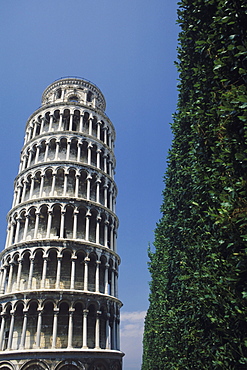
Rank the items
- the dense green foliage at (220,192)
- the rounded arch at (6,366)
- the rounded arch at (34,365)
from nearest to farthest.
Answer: the dense green foliage at (220,192) < the rounded arch at (34,365) < the rounded arch at (6,366)

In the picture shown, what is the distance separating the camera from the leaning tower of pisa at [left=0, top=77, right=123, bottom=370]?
22422 millimetres

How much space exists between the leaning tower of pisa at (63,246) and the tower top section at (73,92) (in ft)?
0.40

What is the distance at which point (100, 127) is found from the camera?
34.7 metres

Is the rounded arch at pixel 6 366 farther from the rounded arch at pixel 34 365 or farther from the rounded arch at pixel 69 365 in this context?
the rounded arch at pixel 69 365

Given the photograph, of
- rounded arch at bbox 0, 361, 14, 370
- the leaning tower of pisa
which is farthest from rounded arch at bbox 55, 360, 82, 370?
rounded arch at bbox 0, 361, 14, 370

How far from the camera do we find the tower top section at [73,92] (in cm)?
3559

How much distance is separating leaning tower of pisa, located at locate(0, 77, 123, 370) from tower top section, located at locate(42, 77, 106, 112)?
0.12 meters

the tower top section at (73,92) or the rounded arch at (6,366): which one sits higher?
the tower top section at (73,92)

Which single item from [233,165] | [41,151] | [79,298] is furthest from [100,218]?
[233,165]

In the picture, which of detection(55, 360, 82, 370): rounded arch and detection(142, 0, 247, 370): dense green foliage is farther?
detection(55, 360, 82, 370): rounded arch

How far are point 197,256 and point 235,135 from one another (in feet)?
13.0

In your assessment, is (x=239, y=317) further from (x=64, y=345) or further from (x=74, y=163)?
(x=74, y=163)

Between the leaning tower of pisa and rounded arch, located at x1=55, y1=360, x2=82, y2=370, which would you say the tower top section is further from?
rounded arch, located at x1=55, y1=360, x2=82, y2=370

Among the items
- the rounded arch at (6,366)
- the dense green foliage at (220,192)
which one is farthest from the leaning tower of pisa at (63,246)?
the dense green foliage at (220,192)
